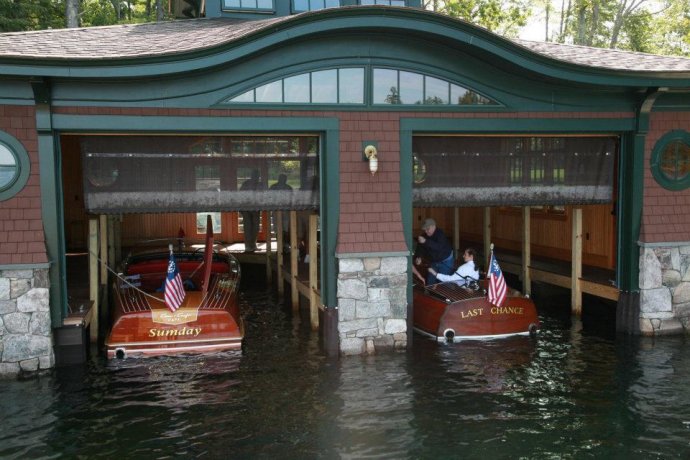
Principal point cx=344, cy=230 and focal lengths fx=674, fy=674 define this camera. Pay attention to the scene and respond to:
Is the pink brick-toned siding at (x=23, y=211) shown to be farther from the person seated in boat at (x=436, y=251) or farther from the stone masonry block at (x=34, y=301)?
the person seated in boat at (x=436, y=251)

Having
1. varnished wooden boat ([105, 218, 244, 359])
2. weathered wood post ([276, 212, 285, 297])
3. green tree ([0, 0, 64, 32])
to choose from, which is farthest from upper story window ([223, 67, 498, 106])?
green tree ([0, 0, 64, 32])

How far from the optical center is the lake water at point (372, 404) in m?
6.97

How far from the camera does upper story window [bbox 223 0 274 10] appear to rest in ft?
A: 45.3

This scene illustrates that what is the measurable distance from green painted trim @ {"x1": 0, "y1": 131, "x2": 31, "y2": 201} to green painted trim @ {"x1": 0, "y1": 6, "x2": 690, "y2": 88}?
0.98 meters

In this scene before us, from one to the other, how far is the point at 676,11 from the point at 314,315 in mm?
29470

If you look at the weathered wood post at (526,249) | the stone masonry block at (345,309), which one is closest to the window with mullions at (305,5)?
the weathered wood post at (526,249)

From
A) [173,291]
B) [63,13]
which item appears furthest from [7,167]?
[63,13]

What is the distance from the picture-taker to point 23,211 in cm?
905

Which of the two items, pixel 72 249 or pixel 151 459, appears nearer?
pixel 151 459

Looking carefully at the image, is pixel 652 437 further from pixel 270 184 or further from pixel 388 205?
pixel 270 184

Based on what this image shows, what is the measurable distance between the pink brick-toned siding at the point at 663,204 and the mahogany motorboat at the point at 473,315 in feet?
7.58

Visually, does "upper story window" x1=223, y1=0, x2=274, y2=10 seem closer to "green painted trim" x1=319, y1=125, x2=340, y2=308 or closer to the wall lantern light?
"green painted trim" x1=319, y1=125, x2=340, y2=308

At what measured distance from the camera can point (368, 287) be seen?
10070 millimetres

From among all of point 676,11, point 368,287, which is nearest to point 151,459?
point 368,287
